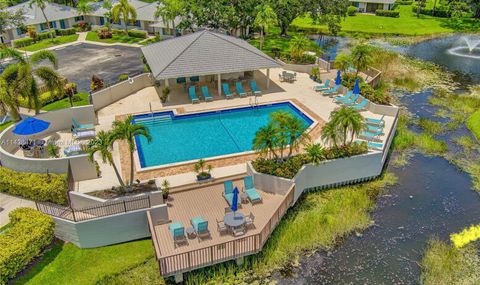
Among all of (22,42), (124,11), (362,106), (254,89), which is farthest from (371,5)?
(22,42)

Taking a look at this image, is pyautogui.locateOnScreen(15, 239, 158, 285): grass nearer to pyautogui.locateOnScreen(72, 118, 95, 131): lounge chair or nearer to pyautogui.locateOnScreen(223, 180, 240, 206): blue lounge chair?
pyautogui.locateOnScreen(223, 180, 240, 206): blue lounge chair

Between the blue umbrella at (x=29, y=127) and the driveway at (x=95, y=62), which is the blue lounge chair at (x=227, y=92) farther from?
the blue umbrella at (x=29, y=127)

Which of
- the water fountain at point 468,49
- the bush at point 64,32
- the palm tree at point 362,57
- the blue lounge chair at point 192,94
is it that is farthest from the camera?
the bush at point 64,32

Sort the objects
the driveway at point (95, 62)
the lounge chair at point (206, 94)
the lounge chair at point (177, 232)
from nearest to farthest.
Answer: the lounge chair at point (177, 232) < the lounge chair at point (206, 94) < the driveway at point (95, 62)

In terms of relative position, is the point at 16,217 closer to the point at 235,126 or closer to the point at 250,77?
the point at 235,126

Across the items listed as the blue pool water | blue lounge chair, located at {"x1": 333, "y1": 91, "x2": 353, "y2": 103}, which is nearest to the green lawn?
blue lounge chair, located at {"x1": 333, "y1": 91, "x2": 353, "y2": 103}

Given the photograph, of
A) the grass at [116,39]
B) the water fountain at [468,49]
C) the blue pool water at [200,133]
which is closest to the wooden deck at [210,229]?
the blue pool water at [200,133]

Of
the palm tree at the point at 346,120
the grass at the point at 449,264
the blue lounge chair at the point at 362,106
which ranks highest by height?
the palm tree at the point at 346,120
